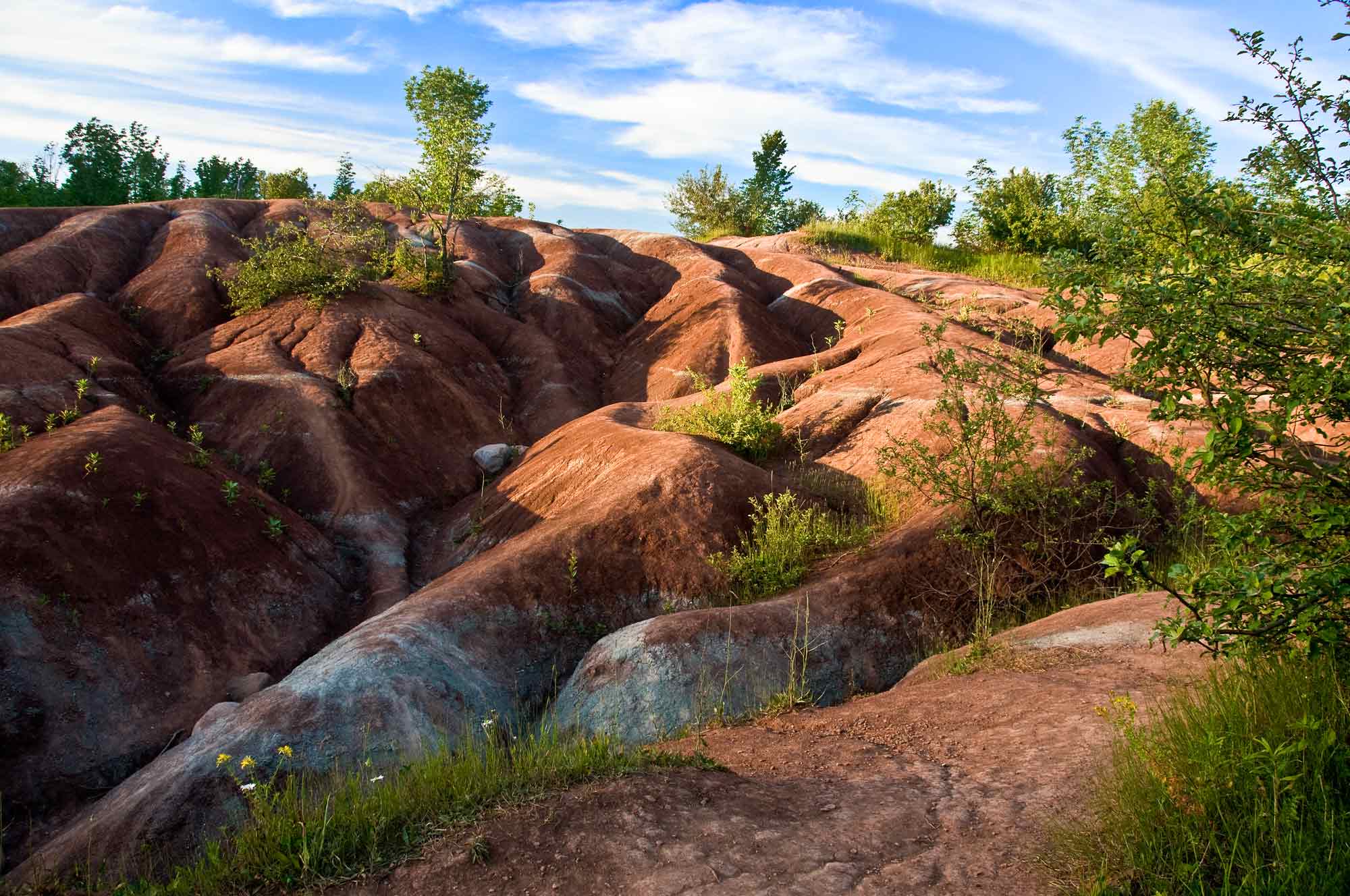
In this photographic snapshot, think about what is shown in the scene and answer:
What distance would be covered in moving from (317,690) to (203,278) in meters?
16.9

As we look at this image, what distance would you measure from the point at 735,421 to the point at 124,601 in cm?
818

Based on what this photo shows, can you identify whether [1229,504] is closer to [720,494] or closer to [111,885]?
[720,494]

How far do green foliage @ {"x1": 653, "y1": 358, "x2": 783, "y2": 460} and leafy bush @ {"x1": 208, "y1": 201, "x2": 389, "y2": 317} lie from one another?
36.3ft

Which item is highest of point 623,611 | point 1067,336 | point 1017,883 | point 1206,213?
point 1206,213

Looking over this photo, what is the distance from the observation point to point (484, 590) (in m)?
8.91

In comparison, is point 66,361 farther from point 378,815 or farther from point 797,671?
point 378,815

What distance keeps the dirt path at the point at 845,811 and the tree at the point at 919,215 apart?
97.1 feet

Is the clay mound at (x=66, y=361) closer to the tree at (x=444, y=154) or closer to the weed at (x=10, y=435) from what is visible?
the weed at (x=10, y=435)

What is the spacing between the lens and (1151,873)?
3.17m

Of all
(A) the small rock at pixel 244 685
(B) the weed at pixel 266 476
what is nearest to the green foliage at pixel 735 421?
(A) the small rock at pixel 244 685

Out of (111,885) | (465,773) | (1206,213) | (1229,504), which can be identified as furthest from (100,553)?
(1229,504)

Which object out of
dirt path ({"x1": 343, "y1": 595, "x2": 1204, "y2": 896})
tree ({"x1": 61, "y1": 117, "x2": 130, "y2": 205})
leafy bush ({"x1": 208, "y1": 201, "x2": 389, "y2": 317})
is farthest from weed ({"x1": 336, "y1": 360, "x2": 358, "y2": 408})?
tree ({"x1": 61, "y1": 117, "x2": 130, "y2": 205})

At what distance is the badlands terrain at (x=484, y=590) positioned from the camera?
4.22 metres

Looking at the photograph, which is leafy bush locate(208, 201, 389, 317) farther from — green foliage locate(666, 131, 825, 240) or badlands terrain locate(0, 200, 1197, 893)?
green foliage locate(666, 131, 825, 240)
